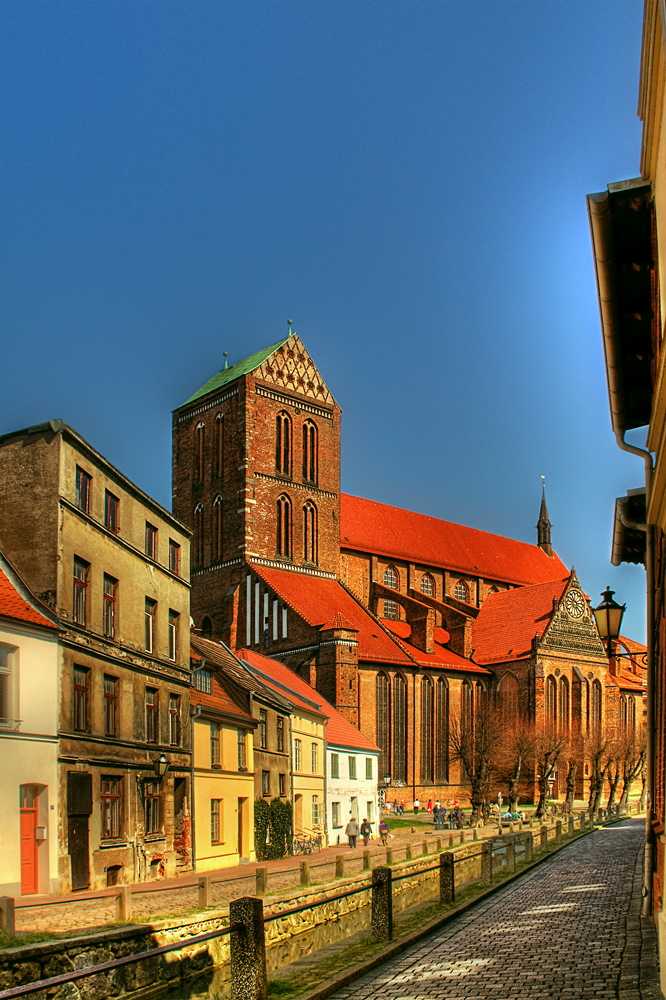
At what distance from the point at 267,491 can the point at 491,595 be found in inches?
896

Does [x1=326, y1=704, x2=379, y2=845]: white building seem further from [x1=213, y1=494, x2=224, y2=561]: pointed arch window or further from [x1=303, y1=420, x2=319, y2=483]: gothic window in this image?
[x1=303, y1=420, x2=319, y2=483]: gothic window

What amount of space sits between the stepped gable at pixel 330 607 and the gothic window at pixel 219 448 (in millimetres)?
6614

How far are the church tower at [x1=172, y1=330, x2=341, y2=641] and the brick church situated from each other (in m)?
0.09

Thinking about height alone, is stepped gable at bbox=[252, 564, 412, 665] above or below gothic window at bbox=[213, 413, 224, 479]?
below

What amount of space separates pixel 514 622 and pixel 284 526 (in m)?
17.8

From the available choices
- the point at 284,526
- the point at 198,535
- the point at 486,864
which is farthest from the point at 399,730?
the point at 486,864

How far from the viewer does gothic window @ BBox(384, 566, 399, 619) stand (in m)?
66.7

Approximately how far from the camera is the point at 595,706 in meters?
66.9

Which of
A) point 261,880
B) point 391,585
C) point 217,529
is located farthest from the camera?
point 391,585

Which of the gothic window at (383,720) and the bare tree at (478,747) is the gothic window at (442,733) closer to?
the bare tree at (478,747)

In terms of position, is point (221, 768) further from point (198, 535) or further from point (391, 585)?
point (391, 585)

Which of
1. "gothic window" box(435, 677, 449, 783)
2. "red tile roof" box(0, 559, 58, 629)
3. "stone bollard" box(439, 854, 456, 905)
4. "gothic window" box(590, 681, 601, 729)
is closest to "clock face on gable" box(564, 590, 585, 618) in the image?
"gothic window" box(590, 681, 601, 729)

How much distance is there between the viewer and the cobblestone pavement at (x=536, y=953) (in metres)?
9.82

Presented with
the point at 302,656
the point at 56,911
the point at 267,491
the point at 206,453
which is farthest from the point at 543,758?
the point at 56,911
